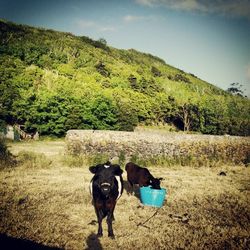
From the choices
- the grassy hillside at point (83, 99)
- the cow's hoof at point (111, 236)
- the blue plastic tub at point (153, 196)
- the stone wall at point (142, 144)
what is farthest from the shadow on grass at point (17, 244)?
the grassy hillside at point (83, 99)

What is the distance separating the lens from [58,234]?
6258 millimetres

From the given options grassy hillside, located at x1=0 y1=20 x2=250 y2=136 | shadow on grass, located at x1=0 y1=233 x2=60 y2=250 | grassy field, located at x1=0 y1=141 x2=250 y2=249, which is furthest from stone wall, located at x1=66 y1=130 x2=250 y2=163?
shadow on grass, located at x1=0 y1=233 x2=60 y2=250

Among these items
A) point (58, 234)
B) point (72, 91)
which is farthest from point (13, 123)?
point (58, 234)

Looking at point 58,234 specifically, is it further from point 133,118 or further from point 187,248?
point 133,118

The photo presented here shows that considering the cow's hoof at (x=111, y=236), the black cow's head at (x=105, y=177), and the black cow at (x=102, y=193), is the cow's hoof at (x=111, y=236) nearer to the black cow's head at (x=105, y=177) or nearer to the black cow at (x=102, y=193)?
the black cow at (x=102, y=193)

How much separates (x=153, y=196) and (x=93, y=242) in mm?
2880

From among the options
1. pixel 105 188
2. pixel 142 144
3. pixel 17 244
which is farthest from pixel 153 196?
pixel 142 144

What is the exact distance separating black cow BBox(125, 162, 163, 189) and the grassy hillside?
16.4 meters

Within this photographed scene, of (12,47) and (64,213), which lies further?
(12,47)

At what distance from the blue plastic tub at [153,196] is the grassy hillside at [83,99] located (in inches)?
718

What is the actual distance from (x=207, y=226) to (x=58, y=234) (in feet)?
11.3

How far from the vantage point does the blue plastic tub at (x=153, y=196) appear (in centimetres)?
848

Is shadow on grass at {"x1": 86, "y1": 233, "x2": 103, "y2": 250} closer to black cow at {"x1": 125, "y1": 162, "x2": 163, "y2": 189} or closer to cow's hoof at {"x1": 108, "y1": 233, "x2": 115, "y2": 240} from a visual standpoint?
cow's hoof at {"x1": 108, "y1": 233, "x2": 115, "y2": 240}

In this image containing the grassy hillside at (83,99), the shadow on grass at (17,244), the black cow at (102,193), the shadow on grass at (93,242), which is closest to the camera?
the shadow on grass at (17,244)
